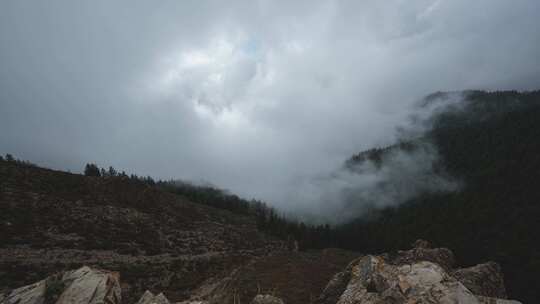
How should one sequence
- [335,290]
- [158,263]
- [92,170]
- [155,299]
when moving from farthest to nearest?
1. [92,170]
2. [158,263]
3. [335,290]
4. [155,299]

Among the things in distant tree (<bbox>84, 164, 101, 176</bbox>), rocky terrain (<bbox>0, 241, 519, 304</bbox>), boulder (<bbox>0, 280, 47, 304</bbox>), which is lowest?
Result: boulder (<bbox>0, 280, 47, 304</bbox>)

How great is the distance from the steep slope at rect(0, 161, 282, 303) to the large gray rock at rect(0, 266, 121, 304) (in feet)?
31.3

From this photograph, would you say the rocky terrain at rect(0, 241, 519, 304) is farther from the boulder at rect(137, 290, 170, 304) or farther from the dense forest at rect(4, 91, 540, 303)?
the dense forest at rect(4, 91, 540, 303)

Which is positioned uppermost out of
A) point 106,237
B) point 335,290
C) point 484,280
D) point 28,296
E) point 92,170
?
point 92,170

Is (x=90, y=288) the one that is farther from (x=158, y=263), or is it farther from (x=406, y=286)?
(x=158, y=263)

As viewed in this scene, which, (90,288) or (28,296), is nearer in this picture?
(28,296)

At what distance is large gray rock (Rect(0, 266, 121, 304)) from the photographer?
17406mm

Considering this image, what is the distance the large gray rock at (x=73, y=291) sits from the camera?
17.4 m

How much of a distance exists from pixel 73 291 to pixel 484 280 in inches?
1337

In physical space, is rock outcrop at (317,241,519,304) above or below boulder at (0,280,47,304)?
above

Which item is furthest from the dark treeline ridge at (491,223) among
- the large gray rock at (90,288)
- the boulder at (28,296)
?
the boulder at (28,296)

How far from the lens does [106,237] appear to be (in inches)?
2147

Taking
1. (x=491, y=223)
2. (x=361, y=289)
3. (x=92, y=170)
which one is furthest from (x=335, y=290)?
(x=92, y=170)

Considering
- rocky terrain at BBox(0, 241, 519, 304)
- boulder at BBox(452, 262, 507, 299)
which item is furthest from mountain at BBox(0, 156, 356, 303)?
boulder at BBox(452, 262, 507, 299)
